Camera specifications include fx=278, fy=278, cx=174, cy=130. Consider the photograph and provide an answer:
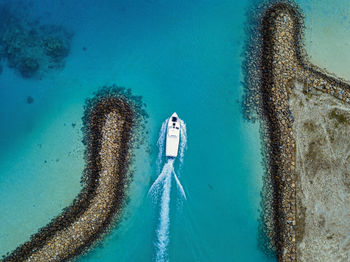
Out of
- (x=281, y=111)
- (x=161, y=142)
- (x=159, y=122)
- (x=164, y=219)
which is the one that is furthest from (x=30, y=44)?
(x=281, y=111)

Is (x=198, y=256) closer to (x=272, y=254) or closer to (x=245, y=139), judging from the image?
(x=272, y=254)

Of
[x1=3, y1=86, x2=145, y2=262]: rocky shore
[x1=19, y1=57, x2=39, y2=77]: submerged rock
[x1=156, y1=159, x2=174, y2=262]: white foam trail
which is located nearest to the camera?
[x1=3, y1=86, x2=145, y2=262]: rocky shore

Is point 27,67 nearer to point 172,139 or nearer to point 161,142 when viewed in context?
point 161,142

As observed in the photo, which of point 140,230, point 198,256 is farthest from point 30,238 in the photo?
point 198,256

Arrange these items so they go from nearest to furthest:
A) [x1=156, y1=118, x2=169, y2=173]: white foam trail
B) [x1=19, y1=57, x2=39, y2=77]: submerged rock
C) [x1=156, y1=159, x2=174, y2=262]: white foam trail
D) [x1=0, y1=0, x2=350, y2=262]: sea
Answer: [x1=156, y1=159, x2=174, y2=262]: white foam trail < [x1=0, y1=0, x2=350, y2=262]: sea < [x1=156, y1=118, x2=169, y2=173]: white foam trail < [x1=19, y1=57, x2=39, y2=77]: submerged rock

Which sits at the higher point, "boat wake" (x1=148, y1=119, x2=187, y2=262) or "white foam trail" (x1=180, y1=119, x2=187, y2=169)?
"white foam trail" (x1=180, y1=119, x2=187, y2=169)

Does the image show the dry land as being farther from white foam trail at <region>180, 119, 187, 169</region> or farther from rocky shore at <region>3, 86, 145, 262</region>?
rocky shore at <region>3, 86, 145, 262</region>

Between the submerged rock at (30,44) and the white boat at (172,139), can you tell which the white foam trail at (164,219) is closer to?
the white boat at (172,139)

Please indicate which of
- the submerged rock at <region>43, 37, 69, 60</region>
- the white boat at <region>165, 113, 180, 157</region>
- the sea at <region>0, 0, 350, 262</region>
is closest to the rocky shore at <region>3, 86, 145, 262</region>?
the sea at <region>0, 0, 350, 262</region>

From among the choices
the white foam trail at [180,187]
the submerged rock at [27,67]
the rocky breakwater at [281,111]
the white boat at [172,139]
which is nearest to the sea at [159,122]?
the white foam trail at [180,187]
